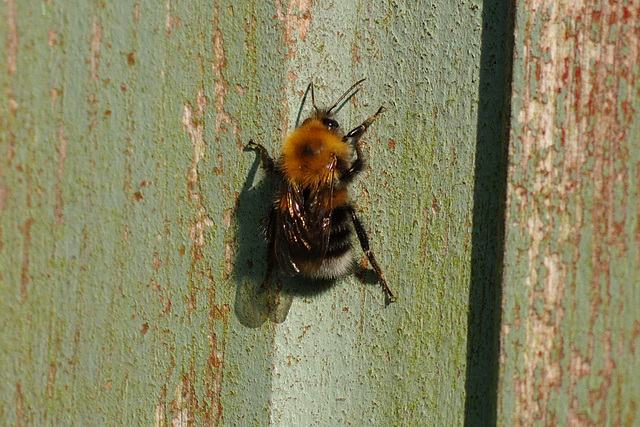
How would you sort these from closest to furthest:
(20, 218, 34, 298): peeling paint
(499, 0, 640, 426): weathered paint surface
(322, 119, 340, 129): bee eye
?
(499, 0, 640, 426): weathered paint surface
(20, 218, 34, 298): peeling paint
(322, 119, 340, 129): bee eye

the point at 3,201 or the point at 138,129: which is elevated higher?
the point at 138,129

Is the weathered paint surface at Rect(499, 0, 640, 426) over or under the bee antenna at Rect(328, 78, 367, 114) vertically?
under

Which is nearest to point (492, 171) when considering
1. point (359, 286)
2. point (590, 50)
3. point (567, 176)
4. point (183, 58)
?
point (567, 176)

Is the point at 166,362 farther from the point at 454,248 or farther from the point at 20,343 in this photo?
the point at 454,248

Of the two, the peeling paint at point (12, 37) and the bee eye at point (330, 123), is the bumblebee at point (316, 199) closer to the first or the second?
the bee eye at point (330, 123)

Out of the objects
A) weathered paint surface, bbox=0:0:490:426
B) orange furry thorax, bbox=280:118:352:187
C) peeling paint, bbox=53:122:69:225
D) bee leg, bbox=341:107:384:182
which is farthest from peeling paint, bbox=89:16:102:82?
bee leg, bbox=341:107:384:182

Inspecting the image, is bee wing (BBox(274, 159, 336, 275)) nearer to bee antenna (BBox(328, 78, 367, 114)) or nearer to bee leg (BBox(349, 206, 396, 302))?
bee leg (BBox(349, 206, 396, 302))

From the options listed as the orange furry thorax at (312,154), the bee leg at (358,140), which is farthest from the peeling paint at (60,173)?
the bee leg at (358,140)

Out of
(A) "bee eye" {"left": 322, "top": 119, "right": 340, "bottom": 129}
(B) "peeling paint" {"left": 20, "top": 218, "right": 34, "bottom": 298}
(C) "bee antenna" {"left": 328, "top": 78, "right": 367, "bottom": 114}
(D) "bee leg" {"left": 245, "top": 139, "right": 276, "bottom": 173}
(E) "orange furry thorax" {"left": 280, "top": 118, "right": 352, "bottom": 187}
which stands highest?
(C) "bee antenna" {"left": 328, "top": 78, "right": 367, "bottom": 114}
